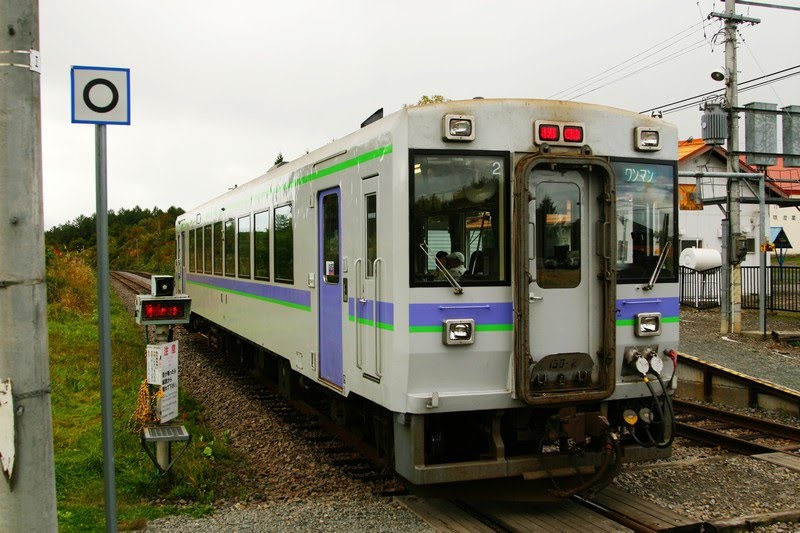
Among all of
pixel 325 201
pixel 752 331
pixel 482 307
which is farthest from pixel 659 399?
pixel 752 331

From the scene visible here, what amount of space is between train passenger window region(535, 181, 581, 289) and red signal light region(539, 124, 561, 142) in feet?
1.09

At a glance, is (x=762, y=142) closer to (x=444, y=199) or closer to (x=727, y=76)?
(x=727, y=76)

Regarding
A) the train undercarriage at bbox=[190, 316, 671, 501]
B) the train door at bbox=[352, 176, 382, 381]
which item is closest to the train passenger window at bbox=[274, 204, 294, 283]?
the train door at bbox=[352, 176, 382, 381]

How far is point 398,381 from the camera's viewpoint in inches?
219

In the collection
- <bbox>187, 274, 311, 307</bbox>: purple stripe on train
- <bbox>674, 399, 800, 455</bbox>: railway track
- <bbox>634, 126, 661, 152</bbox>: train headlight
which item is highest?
<bbox>634, 126, 661, 152</bbox>: train headlight

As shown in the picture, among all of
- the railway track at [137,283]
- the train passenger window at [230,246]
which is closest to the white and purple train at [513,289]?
the train passenger window at [230,246]

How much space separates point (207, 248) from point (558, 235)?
9837mm

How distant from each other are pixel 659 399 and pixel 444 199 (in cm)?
243

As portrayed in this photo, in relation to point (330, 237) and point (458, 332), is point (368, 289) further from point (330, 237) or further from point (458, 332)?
point (330, 237)

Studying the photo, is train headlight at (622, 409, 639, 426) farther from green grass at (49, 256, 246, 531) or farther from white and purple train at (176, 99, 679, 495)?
green grass at (49, 256, 246, 531)

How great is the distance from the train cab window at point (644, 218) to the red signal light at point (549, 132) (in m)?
0.57

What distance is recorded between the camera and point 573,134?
5.88 meters

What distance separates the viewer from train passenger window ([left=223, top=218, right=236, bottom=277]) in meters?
12.0

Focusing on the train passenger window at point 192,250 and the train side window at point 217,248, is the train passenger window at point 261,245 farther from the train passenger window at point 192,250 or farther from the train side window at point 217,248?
the train passenger window at point 192,250
